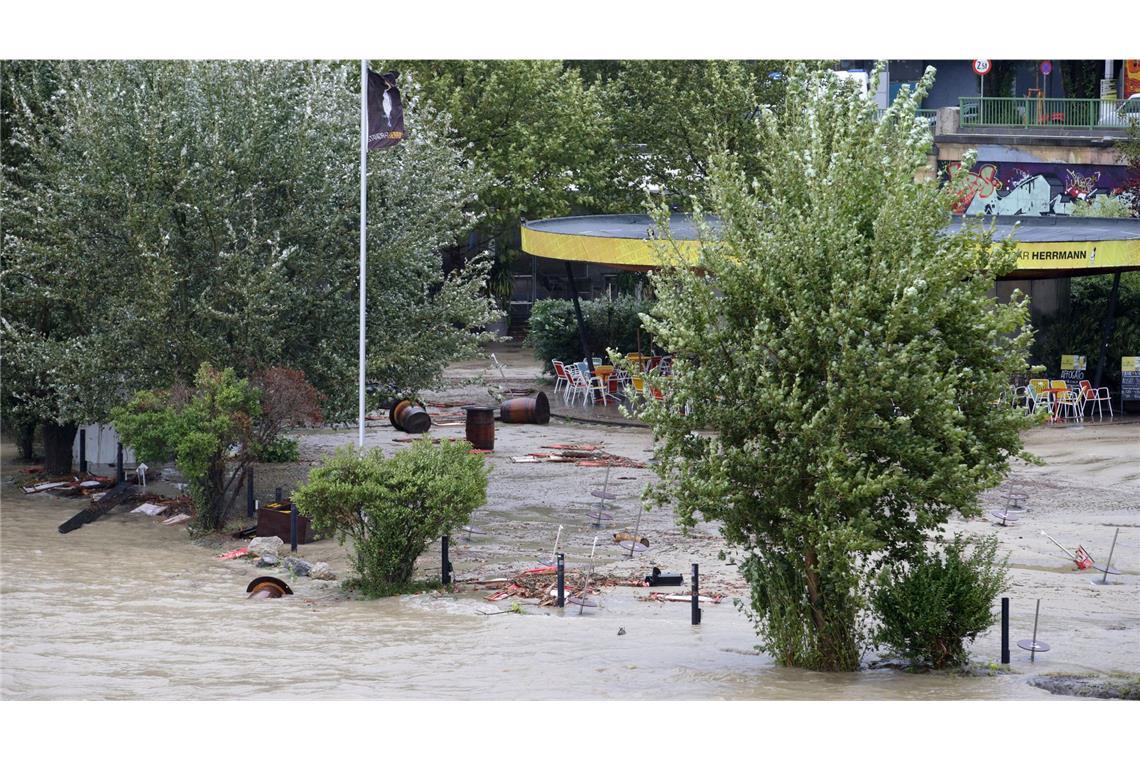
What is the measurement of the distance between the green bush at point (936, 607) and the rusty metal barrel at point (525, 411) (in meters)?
16.6

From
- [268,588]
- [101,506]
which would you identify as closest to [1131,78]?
[101,506]

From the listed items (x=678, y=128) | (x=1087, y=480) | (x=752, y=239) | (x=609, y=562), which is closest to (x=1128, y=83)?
(x=678, y=128)

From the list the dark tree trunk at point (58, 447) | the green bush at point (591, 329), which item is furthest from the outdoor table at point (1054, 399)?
the dark tree trunk at point (58, 447)

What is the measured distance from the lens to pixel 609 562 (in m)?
17.7

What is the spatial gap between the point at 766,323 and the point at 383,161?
11.2 meters

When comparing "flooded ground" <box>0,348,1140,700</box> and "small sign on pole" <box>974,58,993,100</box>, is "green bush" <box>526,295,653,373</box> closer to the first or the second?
"flooded ground" <box>0,348,1140,700</box>

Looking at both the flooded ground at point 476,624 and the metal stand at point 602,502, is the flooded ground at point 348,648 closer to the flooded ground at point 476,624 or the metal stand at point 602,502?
the flooded ground at point 476,624

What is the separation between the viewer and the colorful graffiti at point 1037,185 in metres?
44.0

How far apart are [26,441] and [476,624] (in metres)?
15.0

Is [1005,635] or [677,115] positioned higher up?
[677,115]

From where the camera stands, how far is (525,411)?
94.6 feet

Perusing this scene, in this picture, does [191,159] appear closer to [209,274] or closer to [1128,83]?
[209,274]

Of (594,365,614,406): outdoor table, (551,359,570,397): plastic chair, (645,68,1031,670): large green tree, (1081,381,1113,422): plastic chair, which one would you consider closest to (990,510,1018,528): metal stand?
(645,68,1031,670): large green tree

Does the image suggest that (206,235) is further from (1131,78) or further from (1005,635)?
(1131,78)
